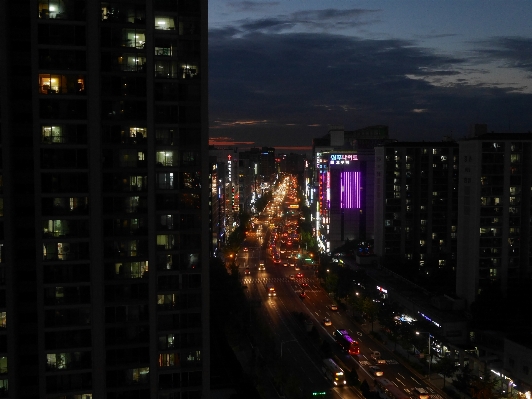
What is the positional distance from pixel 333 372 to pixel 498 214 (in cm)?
1361

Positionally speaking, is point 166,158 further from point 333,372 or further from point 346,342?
point 346,342

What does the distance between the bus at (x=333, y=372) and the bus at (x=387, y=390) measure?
155cm

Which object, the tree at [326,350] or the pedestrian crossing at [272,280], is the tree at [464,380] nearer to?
the tree at [326,350]

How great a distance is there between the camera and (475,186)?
102 feet

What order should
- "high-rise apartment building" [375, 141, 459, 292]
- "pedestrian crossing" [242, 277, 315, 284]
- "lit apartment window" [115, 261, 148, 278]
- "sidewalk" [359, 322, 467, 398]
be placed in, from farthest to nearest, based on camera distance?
1. "pedestrian crossing" [242, 277, 315, 284]
2. "high-rise apartment building" [375, 141, 459, 292]
3. "sidewalk" [359, 322, 467, 398]
4. "lit apartment window" [115, 261, 148, 278]

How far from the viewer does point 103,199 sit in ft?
53.2

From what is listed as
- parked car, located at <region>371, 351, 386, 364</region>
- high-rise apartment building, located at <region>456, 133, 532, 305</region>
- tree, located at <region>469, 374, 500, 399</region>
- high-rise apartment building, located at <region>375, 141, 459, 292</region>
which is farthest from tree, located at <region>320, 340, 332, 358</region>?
high-rise apartment building, located at <region>375, 141, 459, 292</region>

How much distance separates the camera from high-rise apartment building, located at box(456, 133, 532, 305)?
1224 inches

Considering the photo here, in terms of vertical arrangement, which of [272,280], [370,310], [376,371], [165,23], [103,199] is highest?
[165,23]

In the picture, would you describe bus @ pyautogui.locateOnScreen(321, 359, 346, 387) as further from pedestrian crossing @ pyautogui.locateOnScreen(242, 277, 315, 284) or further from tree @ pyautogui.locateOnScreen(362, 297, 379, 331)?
pedestrian crossing @ pyautogui.locateOnScreen(242, 277, 315, 284)

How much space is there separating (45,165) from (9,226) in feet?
6.36

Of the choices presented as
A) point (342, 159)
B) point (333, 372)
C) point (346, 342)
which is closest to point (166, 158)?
point (333, 372)

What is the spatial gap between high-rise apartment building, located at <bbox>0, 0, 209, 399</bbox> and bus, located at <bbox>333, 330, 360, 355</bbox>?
1352 centimetres

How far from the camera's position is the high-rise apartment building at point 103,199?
15.7m
